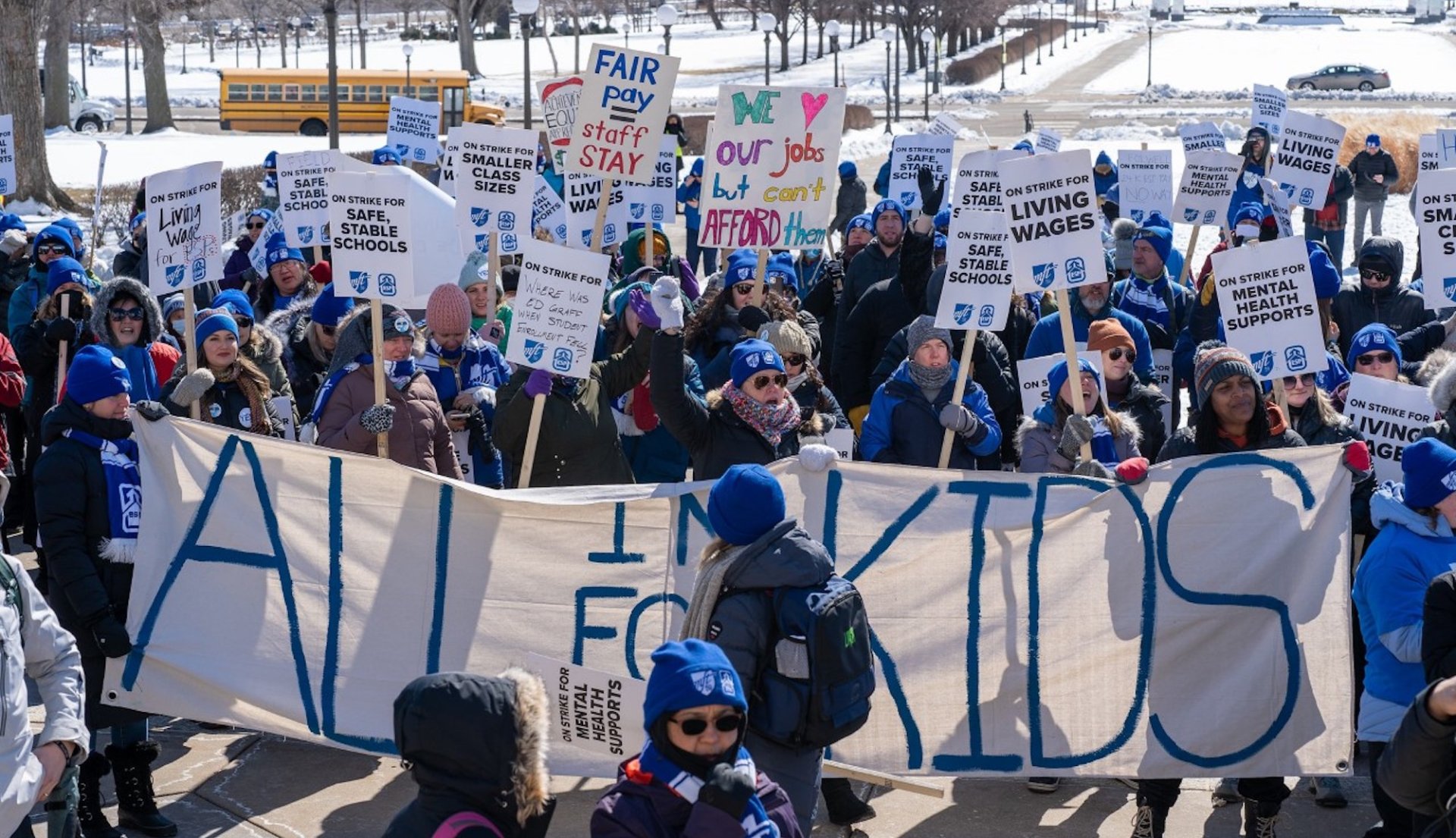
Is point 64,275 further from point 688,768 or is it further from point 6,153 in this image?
point 688,768

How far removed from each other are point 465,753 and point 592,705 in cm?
144

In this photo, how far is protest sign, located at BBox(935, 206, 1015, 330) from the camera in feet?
24.5

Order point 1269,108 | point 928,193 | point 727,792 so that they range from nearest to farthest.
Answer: point 727,792
point 928,193
point 1269,108

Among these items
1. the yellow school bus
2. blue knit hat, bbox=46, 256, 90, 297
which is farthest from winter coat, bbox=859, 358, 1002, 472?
the yellow school bus

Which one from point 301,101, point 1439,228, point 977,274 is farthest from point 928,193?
point 301,101

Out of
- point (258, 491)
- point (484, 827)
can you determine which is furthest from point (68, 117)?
point (484, 827)

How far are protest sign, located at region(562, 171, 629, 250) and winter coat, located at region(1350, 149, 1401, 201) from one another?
1043cm

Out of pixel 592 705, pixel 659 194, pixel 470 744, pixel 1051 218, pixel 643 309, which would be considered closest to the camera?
pixel 470 744

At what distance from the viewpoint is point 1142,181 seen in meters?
13.1

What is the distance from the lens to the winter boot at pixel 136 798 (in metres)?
5.68

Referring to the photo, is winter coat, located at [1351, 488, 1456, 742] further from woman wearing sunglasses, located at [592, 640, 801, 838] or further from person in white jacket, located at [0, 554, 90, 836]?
person in white jacket, located at [0, 554, 90, 836]

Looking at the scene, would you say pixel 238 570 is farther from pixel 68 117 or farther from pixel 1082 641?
pixel 68 117

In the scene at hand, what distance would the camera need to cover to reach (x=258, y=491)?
19.7 ft

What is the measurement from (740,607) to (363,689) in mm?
2041
